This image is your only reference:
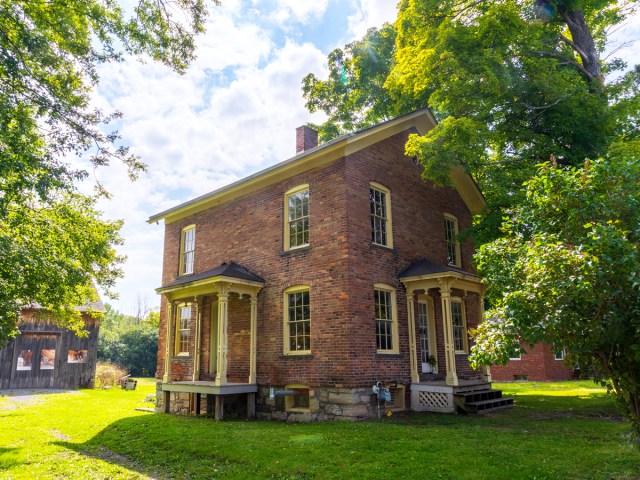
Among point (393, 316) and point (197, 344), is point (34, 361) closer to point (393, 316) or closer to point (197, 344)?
point (197, 344)

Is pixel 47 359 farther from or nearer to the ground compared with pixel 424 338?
nearer to the ground

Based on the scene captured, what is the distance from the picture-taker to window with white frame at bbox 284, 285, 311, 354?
12281 mm

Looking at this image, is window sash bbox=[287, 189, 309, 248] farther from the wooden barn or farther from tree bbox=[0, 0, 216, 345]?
the wooden barn

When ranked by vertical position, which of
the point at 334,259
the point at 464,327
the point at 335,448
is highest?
the point at 334,259

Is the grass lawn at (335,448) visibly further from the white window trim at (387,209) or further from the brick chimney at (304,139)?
the brick chimney at (304,139)

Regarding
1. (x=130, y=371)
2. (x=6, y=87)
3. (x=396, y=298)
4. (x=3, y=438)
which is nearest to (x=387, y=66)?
(x=396, y=298)

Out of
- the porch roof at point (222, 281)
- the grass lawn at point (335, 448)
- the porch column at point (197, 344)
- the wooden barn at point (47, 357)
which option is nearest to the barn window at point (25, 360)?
A: the wooden barn at point (47, 357)

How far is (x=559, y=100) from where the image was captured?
12.0 m

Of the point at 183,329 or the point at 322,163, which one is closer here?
the point at 322,163

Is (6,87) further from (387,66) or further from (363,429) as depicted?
(387,66)

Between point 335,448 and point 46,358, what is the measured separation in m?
21.9

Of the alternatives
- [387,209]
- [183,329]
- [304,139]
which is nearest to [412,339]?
[387,209]

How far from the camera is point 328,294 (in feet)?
38.8

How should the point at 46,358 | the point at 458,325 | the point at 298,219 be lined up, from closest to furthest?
1. the point at 298,219
2. the point at 458,325
3. the point at 46,358
